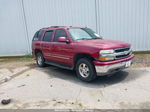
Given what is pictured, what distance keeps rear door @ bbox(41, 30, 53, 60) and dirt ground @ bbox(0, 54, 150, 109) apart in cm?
124

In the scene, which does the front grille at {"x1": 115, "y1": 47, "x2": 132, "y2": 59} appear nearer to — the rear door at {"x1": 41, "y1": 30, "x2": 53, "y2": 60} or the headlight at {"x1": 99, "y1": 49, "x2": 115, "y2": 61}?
the headlight at {"x1": 99, "y1": 49, "x2": 115, "y2": 61}

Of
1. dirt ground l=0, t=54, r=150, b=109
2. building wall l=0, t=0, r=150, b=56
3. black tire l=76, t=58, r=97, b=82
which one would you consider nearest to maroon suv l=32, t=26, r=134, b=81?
black tire l=76, t=58, r=97, b=82

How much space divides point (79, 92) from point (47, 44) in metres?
2.95

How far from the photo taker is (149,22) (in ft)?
28.7

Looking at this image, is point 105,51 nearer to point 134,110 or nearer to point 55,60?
point 134,110

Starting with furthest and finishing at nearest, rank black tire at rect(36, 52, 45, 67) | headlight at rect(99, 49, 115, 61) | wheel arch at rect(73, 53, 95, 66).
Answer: black tire at rect(36, 52, 45, 67) → wheel arch at rect(73, 53, 95, 66) → headlight at rect(99, 49, 115, 61)

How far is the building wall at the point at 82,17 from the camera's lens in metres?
8.78

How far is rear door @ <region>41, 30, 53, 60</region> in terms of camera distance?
233 inches

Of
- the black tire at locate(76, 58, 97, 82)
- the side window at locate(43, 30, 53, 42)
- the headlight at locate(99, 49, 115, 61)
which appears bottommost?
the black tire at locate(76, 58, 97, 82)

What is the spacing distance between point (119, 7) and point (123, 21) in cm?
94

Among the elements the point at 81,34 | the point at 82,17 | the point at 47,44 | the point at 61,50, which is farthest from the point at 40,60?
the point at 82,17

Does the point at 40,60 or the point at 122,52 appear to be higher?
the point at 122,52

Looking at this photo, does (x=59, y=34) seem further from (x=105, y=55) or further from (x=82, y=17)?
(x=82, y=17)

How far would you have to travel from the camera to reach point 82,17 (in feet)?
30.1
